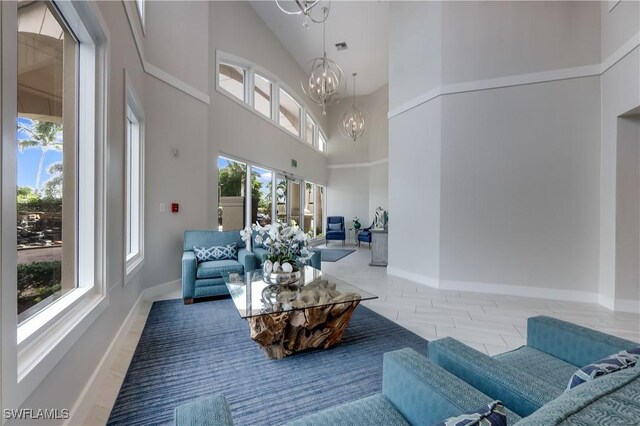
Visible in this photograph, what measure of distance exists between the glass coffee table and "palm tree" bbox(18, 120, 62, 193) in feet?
4.99

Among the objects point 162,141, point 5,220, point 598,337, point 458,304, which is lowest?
point 458,304

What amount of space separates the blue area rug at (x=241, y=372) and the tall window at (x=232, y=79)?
4.47 metres

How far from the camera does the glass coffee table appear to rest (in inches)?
84.6

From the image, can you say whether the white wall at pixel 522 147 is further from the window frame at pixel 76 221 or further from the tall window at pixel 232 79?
the window frame at pixel 76 221

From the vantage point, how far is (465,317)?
320cm

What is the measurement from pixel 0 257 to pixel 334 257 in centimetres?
654

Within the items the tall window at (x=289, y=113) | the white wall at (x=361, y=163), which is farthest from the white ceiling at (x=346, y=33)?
the white wall at (x=361, y=163)

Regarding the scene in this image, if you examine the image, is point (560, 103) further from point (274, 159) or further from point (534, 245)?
point (274, 159)

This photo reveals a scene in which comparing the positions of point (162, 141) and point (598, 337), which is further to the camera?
point (162, 141)

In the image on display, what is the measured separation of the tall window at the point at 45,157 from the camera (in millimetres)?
1388

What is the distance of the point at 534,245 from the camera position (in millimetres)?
3932

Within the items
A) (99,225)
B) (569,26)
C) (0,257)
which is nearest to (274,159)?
(99,225)

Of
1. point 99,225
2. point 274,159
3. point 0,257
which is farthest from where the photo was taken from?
point 274,159

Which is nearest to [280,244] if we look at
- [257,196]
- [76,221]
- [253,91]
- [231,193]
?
[76,221]
